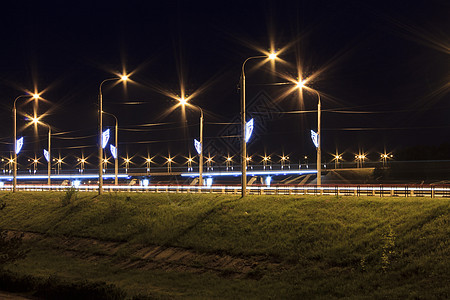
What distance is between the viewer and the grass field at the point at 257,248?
16.8 m

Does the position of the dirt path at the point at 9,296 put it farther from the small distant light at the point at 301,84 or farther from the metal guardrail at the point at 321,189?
the small distant light at the point at 301,84

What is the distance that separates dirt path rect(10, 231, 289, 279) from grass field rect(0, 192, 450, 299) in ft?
0.21

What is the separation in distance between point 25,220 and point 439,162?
6294cm

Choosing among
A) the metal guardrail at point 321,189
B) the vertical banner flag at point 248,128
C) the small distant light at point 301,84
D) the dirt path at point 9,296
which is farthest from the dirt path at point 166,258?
the small distant light at point 301,84

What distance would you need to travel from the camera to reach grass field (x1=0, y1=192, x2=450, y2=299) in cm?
1675

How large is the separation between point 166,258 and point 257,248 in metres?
4.93

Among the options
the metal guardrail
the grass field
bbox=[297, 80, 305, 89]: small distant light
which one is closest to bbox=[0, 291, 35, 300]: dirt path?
the grass field

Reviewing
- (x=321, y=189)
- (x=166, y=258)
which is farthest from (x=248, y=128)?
(x=166, y=258)

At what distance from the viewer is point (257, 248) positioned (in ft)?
73.4

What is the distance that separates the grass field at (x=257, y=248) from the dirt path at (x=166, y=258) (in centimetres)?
6

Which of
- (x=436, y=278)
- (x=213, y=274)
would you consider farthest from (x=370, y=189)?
(x=436, y=278)

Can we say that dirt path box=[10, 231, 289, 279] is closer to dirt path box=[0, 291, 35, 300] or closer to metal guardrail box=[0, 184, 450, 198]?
dirt path box=[0, 291, 35, 300]

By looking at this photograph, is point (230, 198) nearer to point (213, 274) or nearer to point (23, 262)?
point (213, 274)

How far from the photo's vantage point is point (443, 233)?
1825cm
